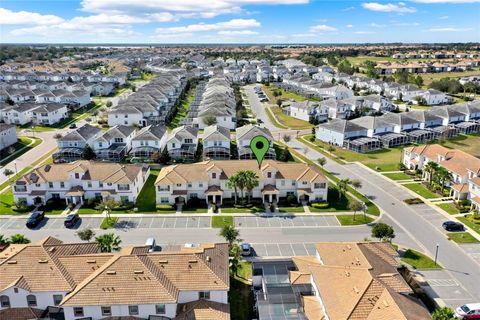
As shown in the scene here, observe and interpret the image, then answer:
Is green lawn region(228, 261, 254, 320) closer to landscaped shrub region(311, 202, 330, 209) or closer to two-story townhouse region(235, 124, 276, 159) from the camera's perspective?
landscaped shrub region(311, 202, 330, 209)

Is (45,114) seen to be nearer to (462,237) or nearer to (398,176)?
(398,176)

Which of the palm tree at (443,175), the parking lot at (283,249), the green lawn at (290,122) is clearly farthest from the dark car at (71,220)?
the green lawn at (290,122)

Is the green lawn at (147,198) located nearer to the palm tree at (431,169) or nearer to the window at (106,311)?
the window at (106,311)

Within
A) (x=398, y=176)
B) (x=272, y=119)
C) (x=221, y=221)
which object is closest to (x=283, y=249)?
(x=221, y=221)

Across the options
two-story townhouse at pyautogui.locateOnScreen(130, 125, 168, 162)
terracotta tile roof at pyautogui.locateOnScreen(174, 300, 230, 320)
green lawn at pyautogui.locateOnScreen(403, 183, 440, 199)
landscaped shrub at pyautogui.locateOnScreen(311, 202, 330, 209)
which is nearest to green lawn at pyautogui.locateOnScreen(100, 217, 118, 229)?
terracotta tile roof at pyautogui.locateOnScreen(174, 300, 230, 320)

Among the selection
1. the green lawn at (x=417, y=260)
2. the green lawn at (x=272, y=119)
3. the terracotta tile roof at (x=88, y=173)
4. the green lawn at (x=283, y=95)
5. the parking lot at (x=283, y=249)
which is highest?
the green lawn at (x=283, y=95)

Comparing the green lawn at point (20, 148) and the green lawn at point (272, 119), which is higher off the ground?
the green lawn at point (272, 119)
